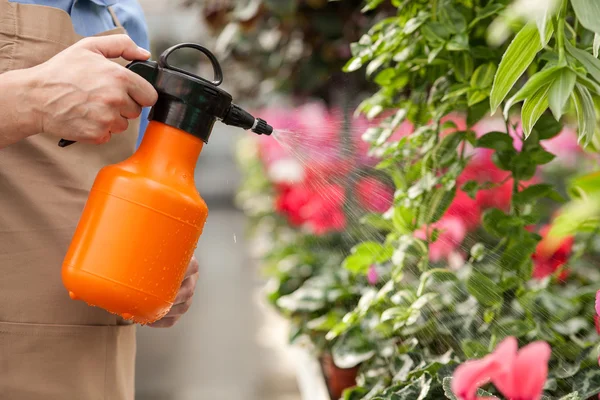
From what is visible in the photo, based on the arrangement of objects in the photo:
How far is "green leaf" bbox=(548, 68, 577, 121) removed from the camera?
1.98 ft

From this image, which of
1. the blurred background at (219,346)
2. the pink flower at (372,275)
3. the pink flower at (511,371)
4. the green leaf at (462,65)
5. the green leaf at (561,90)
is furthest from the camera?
the blurred background at (219,346)

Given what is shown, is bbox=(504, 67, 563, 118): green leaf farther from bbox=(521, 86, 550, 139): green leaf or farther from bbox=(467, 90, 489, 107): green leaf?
bbox=(467, 90, 489, 107): green leaf

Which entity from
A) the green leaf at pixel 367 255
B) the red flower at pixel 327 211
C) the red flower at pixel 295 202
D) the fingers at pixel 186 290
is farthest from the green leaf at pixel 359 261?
the red flower at pixel 295 202

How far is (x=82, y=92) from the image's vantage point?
2.37ft

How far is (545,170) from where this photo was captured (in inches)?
141

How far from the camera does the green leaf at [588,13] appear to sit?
21.4 inches

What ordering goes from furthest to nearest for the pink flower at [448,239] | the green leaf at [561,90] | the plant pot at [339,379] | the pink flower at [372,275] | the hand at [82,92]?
the pink flower at [448,239]
the plant pot at [339,379]
the pink flower at [372,275]
the hand at [82,92]
the green leaf at [561,90]

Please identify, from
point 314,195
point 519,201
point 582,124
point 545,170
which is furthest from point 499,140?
point 545,170

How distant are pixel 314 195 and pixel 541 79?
2464mm

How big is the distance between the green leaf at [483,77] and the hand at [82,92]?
486 millimetres

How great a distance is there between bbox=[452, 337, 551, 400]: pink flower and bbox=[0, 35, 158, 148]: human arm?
1.51 feet

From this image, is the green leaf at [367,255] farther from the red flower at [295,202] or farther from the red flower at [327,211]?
the red flower at [295,202]

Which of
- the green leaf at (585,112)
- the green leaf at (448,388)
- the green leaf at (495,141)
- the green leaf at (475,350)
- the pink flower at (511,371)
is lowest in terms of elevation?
the green leaf at (475,350)

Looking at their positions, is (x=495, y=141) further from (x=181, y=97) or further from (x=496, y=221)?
(x=181, y=97)
